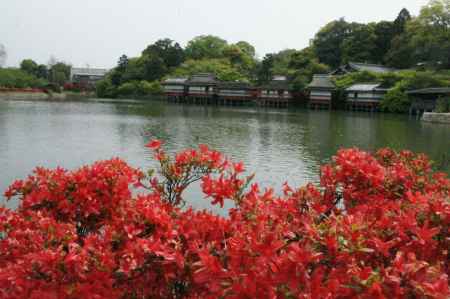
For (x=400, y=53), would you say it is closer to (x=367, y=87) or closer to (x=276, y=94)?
(x=367, y=87)

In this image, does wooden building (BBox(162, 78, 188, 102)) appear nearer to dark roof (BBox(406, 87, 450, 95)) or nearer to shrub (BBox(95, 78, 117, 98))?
shrub (BBox(95, 78, 117, 98))

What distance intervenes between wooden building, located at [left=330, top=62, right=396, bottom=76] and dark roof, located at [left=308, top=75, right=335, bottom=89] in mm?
3367

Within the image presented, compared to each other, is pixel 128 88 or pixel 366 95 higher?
pixel 128 88

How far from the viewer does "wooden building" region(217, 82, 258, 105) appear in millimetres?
57875

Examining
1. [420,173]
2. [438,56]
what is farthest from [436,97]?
[420,173]

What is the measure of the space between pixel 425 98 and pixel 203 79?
2990 centimetres

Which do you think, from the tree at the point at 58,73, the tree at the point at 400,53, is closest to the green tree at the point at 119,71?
the tree at the point at 58,73

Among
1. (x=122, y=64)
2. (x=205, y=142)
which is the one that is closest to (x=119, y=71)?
(x=122, y=64)

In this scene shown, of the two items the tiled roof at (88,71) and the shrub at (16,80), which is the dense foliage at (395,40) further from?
the tiled roof at (88,71)

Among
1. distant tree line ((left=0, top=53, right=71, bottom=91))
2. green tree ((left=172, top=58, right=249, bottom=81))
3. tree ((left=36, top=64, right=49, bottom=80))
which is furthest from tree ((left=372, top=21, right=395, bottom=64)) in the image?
tree ((left=36, top=64, right=49, bottom=80))

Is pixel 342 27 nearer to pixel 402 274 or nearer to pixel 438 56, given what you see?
pixel 438 56

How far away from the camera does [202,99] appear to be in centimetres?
6103

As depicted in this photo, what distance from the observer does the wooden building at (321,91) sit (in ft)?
165

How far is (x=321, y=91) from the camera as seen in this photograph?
165ft
